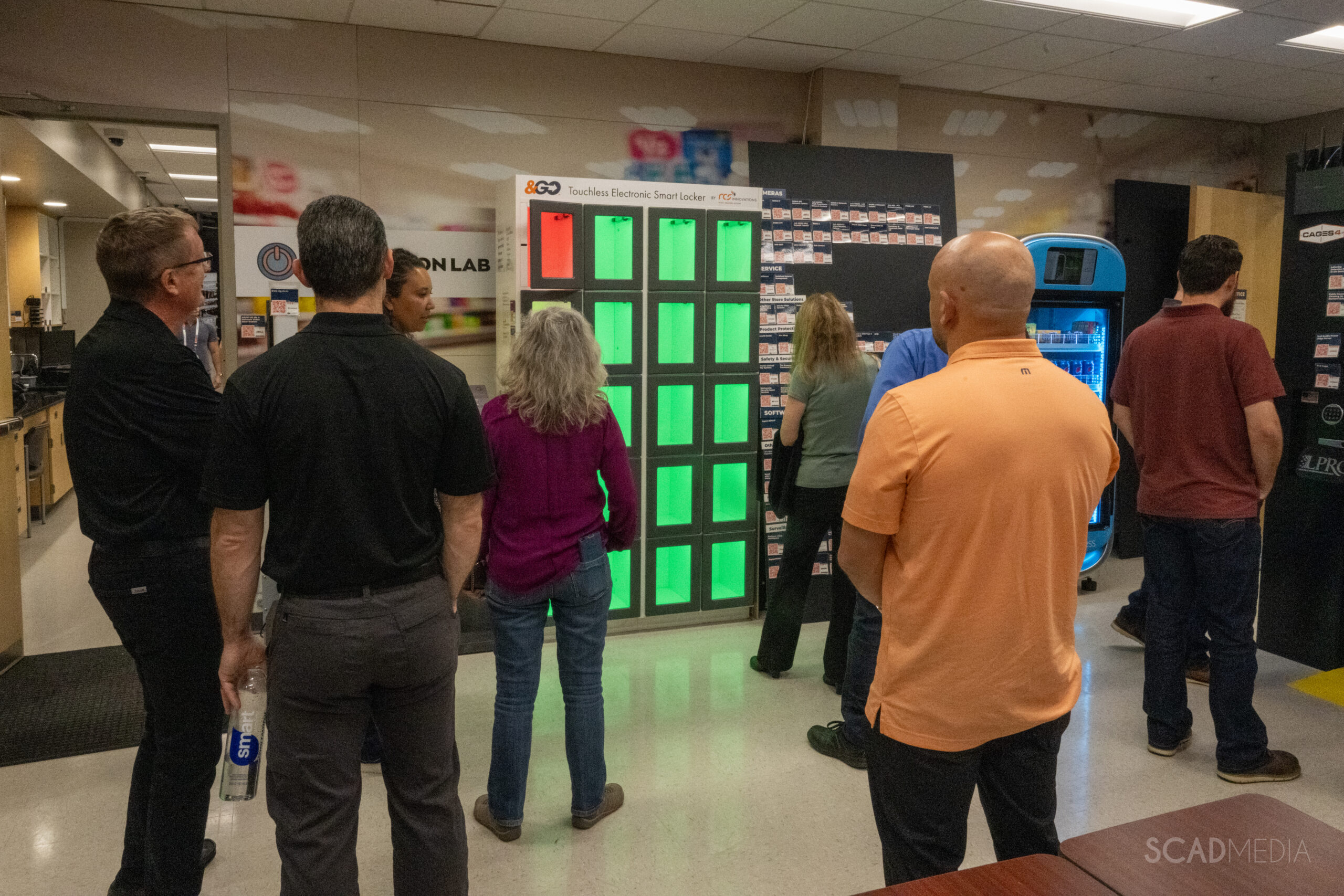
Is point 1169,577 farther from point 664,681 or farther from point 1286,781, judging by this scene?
point 664,681

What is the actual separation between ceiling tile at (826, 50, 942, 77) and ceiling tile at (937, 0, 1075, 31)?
67 cm

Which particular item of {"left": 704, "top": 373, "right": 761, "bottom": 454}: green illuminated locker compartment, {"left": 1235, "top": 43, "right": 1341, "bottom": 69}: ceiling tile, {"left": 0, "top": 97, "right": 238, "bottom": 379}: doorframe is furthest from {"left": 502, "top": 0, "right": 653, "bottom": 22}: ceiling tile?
{"left": 1235, "top": 43, "right": 1341, "bottom": 69}: ceiling tile

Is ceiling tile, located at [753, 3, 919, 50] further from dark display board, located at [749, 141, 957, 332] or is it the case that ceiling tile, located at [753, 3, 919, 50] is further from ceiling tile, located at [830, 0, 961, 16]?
dark display board, located at [749, 141, 957, 332]

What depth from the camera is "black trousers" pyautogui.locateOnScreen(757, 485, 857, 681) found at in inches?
155

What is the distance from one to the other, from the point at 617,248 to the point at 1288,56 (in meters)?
4.11

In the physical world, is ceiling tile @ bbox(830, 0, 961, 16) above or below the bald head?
above

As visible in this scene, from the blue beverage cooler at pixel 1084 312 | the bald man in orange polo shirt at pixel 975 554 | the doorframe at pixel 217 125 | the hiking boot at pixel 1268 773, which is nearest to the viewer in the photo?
the bald man in orange polo shirt at pixel 975 554

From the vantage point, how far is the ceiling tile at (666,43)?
16.0 ft

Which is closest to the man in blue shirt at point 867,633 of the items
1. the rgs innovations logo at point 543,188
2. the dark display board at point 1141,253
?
the rgs innovations logo at point 543,188

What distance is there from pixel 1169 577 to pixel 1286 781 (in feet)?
2.65

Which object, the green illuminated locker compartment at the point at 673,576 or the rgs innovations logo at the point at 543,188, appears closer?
the rgs innovations logo at the point at 543,188

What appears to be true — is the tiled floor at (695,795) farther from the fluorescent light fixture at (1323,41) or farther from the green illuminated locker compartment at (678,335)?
the fluorescent light fixture at (1323,41)

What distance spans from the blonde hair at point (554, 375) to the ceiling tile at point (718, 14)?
2.42 metres

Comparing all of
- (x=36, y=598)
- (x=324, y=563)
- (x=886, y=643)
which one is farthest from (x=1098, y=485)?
(x=36, y=598)
